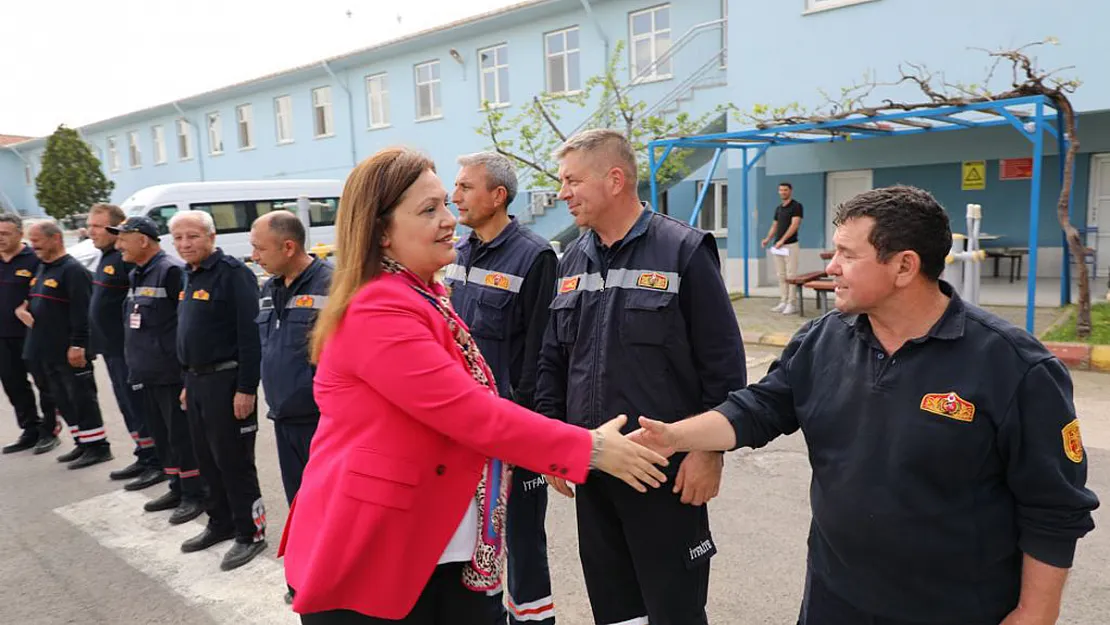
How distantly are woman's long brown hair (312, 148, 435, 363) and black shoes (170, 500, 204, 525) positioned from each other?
3.56 m

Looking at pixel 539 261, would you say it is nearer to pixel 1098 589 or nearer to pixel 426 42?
pixel 1098 589

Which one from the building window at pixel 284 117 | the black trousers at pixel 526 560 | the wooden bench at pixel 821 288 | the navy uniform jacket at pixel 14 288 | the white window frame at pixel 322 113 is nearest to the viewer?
the black trousers at pixel 526 560

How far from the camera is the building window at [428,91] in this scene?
19.9m

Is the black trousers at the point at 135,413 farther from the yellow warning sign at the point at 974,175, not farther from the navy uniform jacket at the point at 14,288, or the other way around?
the yellow warning sign at the point at 974,175

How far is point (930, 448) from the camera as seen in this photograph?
66.7 inches

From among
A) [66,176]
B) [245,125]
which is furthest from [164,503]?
[66,176]

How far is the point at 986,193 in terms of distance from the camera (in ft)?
42.8

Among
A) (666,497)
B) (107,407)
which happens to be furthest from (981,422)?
(107,407)

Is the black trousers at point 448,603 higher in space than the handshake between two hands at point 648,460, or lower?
lower

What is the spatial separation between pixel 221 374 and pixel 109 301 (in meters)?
2.10

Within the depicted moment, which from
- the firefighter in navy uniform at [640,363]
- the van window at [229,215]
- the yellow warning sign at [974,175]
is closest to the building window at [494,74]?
the van window at [229,215]

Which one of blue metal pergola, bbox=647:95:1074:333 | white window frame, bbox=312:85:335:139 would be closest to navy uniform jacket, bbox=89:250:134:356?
blue metal pergola, bbox=647:95:1074:333

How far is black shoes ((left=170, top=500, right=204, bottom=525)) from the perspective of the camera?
474 centimetres

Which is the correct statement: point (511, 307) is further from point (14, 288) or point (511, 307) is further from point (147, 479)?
point (14, 288)
